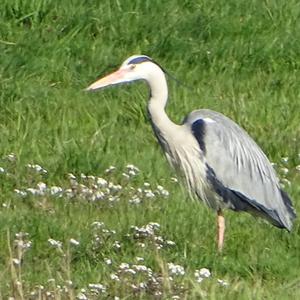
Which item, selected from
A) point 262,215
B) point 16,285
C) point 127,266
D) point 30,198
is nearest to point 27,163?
point 30,198

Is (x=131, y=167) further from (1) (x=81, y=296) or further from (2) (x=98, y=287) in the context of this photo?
(1) (x=81, y=296)

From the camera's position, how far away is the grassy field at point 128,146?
7.12 meters

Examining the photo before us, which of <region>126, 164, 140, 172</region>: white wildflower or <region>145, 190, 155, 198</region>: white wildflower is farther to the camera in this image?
<region>126, 164, 140, 172</region>: white wildflower

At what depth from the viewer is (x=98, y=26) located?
11297mm

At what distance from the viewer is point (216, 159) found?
8.72 metres

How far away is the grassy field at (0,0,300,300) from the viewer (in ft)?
23.4

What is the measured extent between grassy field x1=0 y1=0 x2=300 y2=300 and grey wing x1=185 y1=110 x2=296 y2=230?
18 cm

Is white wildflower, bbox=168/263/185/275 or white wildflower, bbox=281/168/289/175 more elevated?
white wildflower, bbox=168/263/185/275

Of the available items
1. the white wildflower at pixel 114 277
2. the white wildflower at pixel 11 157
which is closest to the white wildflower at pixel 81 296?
the white wildflower at pixel 114 277

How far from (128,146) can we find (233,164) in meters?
1.02

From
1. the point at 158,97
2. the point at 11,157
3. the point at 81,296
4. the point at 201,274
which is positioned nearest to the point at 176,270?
the point at 201,274

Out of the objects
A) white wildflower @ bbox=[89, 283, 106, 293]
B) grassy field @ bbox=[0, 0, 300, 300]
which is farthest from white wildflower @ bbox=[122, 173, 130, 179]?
white wildflower @ bbox=[89, 283, 106, 293]

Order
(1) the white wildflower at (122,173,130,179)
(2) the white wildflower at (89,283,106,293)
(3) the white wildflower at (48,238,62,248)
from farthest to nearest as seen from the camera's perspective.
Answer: (1) the white wildflower at (122,173,130,179) → (3) the white wildflower at (48,238,62,248) → (2) the white wildflower at (89,283,106,293)

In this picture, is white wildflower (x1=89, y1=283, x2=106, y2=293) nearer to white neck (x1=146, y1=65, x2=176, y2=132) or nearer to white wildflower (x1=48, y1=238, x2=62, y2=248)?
white wildflower (x1=48, y1=238, x2=62, y2=248)
